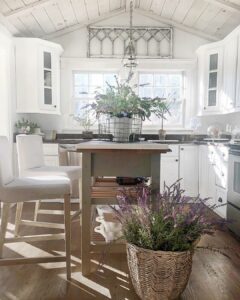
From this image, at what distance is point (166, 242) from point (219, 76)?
3210 mm

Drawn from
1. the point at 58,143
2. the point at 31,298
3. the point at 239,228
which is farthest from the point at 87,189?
the point at 58,143

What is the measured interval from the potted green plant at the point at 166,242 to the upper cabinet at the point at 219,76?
8.06ft

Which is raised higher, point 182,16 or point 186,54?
point 182,16

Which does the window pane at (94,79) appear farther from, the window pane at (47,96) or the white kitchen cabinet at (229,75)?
the white kitchen cabinet at (229,75)

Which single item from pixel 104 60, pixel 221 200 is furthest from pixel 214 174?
pixel 104 60

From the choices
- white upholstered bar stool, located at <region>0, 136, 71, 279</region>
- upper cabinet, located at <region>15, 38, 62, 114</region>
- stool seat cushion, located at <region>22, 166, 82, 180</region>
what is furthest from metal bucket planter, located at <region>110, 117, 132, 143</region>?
upper cabinet, located at <region>15, 38, 62, 114</region>

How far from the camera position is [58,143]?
160 inches

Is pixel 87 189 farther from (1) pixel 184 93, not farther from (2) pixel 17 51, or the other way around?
(1) pixel 184 93

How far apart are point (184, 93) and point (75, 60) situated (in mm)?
1798

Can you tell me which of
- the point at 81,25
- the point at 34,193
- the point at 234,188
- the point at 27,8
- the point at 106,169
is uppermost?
the point at 81,25

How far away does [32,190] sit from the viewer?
1.91 m

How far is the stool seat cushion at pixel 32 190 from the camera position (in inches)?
74.7

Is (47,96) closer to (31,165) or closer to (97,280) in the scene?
(31,165)

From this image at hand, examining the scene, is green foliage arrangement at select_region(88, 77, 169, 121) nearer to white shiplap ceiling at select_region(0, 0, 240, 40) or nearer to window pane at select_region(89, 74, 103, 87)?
white shiplap ceiling at select_region(0, 0, 240, 40)
